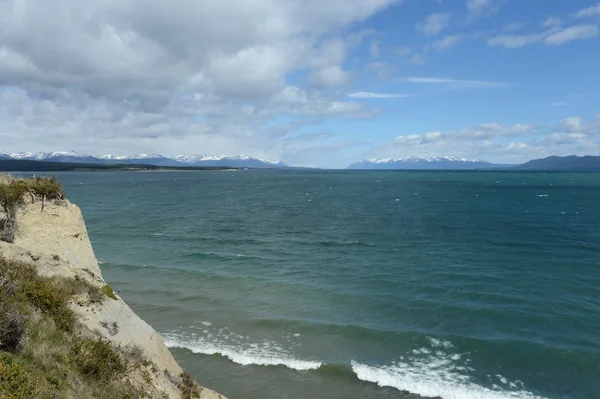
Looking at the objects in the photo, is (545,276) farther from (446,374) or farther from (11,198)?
(11,198)

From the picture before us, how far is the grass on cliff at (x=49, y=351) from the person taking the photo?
778cm

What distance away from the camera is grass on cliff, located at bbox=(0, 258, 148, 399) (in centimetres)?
778

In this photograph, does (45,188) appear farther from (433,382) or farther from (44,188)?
(433,382)

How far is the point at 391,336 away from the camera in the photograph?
965 inches

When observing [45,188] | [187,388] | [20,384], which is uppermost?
[45,188]

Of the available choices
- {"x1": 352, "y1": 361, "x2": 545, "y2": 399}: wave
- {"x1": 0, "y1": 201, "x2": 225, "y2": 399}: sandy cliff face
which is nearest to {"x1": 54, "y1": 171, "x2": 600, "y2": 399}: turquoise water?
{"x1": 352, "y1": 361, "x2": 545, "y2": 399}: wave

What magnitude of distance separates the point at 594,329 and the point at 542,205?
77.6m

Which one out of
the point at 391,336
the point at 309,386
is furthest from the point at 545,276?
the point at 309,386

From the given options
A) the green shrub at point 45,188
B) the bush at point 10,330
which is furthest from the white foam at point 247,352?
the bush at point 10,330

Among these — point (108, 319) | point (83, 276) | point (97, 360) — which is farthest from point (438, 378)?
point (83, 276)

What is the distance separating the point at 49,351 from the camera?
9.19m

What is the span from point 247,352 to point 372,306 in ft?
37.6

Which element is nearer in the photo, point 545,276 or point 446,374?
point 446,374

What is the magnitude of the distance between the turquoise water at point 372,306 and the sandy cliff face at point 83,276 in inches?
269
